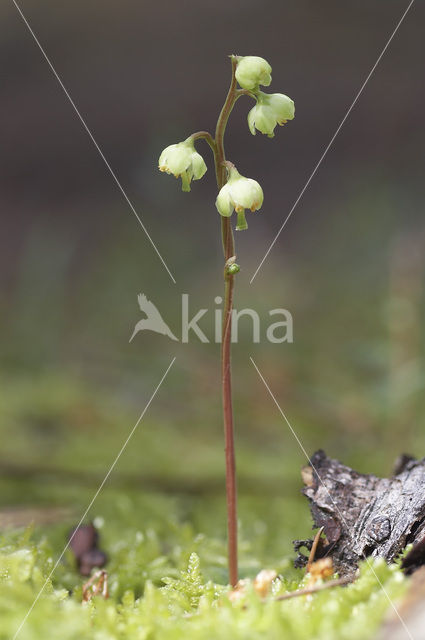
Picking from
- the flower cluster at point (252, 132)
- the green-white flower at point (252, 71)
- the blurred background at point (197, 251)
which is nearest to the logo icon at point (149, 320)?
the blurred background at point (197, 251)

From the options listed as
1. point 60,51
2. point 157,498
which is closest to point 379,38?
point 60,51

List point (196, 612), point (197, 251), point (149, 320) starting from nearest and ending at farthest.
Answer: point (196, 612), point (149, 320), point (197, 251)

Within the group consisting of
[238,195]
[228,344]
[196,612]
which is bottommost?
[196,612]

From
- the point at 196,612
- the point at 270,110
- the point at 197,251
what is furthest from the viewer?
the point at 197,251

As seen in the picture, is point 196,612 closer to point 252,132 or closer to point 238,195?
point 238,195

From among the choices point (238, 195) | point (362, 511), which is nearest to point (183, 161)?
point (238, 195)
